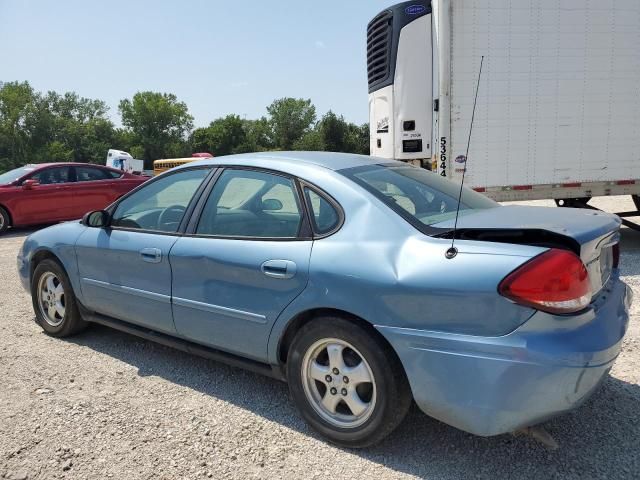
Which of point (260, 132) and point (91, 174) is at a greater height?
point (260, 132)

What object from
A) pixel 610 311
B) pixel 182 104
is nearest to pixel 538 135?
pixel 610 311

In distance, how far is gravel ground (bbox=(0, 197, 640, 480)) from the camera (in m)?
2.58

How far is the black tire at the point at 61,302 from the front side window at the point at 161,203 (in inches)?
30.1

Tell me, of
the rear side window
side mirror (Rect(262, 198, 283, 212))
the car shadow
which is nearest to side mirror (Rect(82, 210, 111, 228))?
the car shadow

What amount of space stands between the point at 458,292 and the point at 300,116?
97.7m

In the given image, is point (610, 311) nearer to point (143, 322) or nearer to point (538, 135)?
point (143, 322)

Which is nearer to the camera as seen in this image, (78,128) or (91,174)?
(91,174)

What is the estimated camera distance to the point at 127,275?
3.68 metres

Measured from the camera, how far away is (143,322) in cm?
369

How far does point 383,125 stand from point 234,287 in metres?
5.97

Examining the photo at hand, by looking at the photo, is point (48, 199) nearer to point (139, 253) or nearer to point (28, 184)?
point (28, 184)

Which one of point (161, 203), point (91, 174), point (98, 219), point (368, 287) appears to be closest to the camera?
point (368, 287)

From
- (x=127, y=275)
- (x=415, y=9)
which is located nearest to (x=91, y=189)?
(x=415, y=9)

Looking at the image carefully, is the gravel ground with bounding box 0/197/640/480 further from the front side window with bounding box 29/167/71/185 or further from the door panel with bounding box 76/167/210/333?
the front side window with bounding box 29/167/71/185
